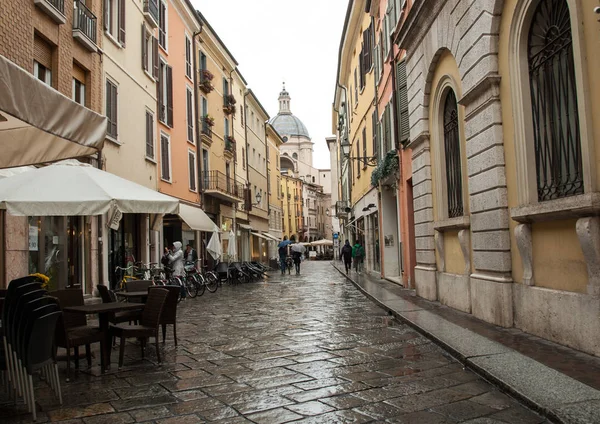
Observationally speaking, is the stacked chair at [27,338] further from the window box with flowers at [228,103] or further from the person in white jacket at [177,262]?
the window box with flowers at [228,103]

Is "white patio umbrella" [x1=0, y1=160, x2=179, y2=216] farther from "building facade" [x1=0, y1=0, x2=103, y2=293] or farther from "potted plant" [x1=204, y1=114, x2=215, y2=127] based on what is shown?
"potted plant" [x1=204, y1=114, x2=215, y2=127]

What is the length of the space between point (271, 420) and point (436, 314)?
5395 mm

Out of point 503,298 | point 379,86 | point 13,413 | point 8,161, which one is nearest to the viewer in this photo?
point 13,413

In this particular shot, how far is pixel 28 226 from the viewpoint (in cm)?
1047

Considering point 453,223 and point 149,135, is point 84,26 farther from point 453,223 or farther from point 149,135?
point 453,223

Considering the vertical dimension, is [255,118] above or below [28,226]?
above

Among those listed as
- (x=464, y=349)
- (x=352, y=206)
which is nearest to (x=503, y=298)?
(x=464, y=349)


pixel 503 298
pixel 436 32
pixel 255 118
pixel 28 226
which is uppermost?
pixel 255 118

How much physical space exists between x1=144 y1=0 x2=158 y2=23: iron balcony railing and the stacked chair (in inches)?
603

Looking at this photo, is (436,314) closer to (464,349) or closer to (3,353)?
(464,349)

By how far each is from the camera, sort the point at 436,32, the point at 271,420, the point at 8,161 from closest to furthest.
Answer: the point at 271,420
the point at 8,161
the point at 436,32

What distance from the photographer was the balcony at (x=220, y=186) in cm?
2494

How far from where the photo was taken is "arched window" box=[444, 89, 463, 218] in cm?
958

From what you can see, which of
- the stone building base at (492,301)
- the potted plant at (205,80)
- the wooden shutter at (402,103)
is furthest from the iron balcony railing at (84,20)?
the potted plant at (205,80)
